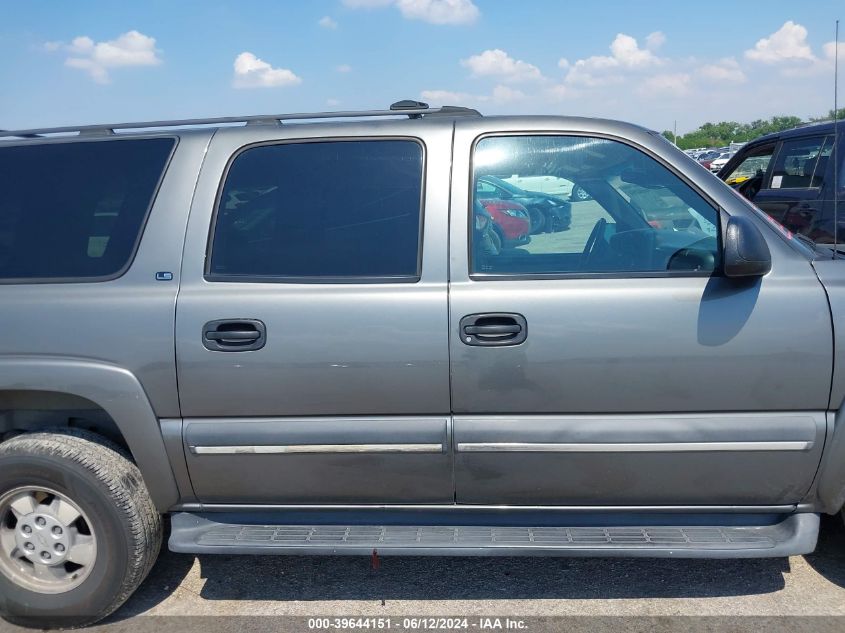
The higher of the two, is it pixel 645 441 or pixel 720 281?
pixel 720 281

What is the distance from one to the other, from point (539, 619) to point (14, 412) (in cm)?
226

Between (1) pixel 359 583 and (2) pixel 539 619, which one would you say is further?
(1) pixel 359 583

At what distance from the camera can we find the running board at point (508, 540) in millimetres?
2715

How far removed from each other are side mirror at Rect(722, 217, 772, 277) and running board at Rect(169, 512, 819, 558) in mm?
974

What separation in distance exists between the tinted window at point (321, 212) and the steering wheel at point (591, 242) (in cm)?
63

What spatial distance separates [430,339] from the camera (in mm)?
2691

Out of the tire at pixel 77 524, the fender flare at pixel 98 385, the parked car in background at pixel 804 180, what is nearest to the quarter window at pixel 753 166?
the parked car in background at pixel 804 180

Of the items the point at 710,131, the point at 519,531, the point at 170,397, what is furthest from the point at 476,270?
the point at 710,131

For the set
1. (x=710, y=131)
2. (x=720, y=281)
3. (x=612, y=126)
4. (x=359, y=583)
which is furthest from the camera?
(x=710, y=131)

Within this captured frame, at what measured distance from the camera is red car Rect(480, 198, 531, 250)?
2.84 meters

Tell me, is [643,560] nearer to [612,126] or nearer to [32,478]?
[612,126]

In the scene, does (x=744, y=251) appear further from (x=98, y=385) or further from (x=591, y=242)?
(x=98, y=385)

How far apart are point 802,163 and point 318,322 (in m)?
5.86

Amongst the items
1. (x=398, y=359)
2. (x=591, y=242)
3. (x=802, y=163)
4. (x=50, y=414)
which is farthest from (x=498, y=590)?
(x=802, y=163)
